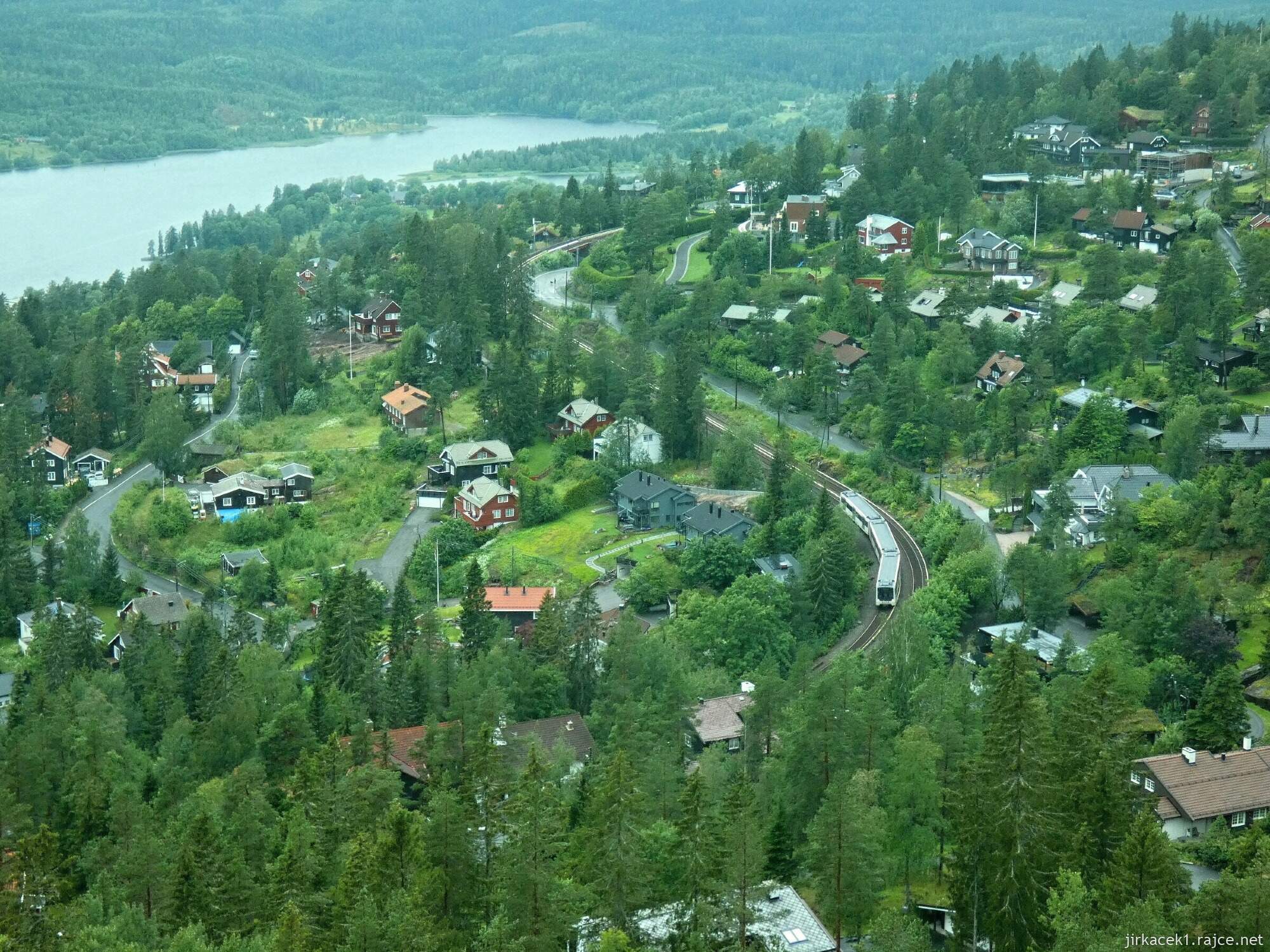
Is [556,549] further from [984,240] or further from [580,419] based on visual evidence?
[984,240]

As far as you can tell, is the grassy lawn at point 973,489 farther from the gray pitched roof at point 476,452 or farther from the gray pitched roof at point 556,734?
the gray pitched roof at point 556,734

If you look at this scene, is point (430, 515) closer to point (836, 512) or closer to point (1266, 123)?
point (836, 512)

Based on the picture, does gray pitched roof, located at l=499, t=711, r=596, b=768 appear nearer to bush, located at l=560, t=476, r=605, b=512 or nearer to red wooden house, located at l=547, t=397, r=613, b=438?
bush, located at l=560, t=476, r=605, b=512

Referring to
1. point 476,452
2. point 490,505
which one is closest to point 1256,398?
point 490,505

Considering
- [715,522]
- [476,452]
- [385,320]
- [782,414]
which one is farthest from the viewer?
[385,320]

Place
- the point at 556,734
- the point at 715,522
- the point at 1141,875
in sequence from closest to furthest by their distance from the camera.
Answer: the point at 1141,875 < the point at 556,734 < the point at 715,522

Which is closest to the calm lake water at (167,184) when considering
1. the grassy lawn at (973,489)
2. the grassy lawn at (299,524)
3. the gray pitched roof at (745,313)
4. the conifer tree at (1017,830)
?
the grassy lawn at (299,524)

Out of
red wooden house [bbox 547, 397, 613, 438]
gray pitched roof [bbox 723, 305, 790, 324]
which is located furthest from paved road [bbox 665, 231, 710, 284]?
red wooden house [bbox 547, 397, 613, 438]
